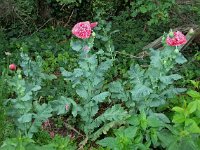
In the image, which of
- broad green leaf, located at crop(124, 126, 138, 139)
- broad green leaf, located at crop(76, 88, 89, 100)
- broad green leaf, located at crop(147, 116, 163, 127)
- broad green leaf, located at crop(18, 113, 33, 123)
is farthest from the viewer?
broad green leaf, located at crop(76, 88, 89, 100)

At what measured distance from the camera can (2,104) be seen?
3887mm

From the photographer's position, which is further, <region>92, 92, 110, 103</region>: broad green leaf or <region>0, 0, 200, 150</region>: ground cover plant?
<region>92, 92, 110, 103</region>: broad green leaf

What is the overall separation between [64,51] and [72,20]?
1.33 metres

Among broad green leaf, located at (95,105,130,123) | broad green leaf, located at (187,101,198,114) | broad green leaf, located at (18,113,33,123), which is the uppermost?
broad green leaf, located at (187,101,198,114)

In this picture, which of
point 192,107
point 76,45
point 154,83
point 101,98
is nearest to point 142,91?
point 154,83

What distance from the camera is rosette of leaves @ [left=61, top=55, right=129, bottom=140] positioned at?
13.5 feet

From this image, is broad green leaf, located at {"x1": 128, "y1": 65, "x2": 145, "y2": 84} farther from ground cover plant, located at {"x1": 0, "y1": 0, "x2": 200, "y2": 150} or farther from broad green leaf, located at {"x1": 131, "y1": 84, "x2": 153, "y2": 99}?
broad green leaf, located at {"x1": 131, "y1": 84, "x2": 153, "y2": 99}

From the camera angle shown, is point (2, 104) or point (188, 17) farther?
point (188, 17)

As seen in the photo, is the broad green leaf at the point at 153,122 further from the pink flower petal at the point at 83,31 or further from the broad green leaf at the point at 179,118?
the pink flower petal at the point at 83,31

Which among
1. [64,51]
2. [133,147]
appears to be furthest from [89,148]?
[64,51]

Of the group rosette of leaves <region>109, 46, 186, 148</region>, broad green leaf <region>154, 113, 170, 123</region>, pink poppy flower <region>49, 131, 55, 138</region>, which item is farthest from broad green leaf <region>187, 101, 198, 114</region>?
pink poppy flower <region>49, 131, 55, 138</region>

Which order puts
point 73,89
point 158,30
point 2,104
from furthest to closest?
1. point 158,30
2. point 73,89
3. point 2,104

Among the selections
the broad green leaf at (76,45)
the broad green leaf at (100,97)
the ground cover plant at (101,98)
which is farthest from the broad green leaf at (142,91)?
the broad green leaf at (76,45)

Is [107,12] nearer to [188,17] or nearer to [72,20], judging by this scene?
[72,20]
